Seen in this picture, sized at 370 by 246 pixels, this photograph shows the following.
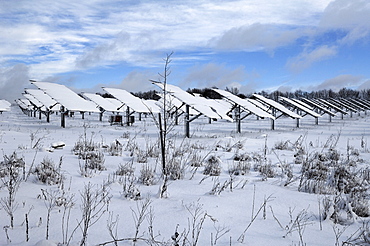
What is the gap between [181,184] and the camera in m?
4.33

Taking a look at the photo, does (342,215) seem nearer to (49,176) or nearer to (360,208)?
(360,208)

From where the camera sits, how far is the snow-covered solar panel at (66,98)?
1806 centimetres

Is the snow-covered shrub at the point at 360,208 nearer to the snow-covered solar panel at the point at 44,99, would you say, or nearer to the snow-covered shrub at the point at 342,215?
the snow-covered shrub at the point at 342,215

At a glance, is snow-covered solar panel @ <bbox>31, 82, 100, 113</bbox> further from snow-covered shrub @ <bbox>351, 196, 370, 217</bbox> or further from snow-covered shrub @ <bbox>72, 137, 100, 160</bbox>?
snow-covered shrub @ <bbox>351, 196, 370, 217</bbox>

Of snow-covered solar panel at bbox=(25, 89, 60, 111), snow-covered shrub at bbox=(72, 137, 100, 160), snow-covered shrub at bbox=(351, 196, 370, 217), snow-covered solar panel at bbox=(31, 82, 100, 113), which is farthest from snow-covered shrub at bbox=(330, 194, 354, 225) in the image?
snow-covered solar panel at bbox=(25, 89, 60, 111)

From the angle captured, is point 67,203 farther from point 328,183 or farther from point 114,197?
point 328,183

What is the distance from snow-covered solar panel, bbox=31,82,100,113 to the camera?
59.3 feet

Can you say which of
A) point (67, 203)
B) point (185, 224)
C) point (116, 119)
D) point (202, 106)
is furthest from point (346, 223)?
point (116, 119)

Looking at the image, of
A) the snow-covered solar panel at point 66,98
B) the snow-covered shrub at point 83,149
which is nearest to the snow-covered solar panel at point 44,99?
the snow-covered solar panel at point 66,98

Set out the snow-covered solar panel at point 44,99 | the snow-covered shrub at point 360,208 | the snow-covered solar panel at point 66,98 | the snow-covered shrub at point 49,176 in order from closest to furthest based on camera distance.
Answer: the snow-covered shrub at point 360,208
the snow-covered shrub at point 49,176
the snow-covered solar panel at point 66,98
the snow-covered solar panel at point 44,99

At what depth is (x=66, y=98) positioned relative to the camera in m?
19.3

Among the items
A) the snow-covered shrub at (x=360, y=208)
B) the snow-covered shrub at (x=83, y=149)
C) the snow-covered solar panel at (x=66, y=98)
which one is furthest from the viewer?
the snow-covered solar panel at (x=66, y=98)

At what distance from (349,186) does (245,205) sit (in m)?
1.97

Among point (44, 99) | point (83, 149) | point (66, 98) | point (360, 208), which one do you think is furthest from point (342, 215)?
point (44, 99)
